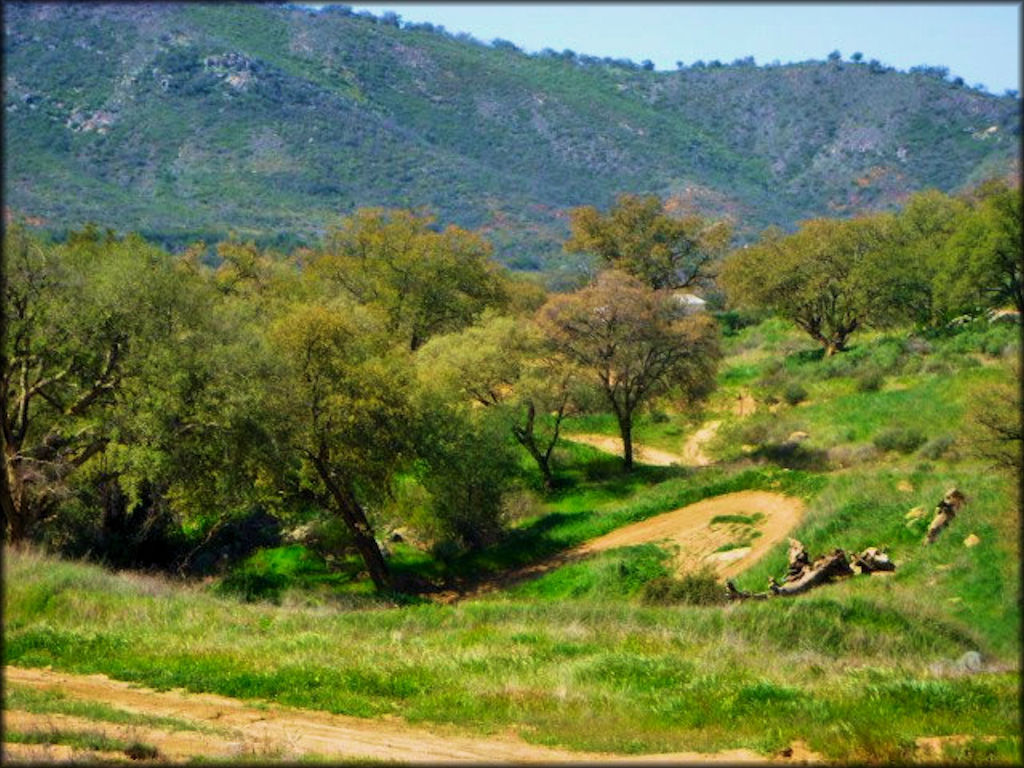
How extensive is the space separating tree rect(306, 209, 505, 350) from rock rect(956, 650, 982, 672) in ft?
105

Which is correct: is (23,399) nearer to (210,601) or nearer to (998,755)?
(210,601)

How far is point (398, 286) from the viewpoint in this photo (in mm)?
47219

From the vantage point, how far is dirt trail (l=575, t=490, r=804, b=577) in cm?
2555

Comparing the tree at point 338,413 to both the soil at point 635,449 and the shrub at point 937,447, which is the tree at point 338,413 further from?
the shrub at point 937,447

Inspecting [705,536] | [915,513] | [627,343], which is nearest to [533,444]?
[627,343]

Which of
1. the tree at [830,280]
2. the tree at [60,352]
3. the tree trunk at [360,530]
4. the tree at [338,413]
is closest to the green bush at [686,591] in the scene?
the tree trunk at [360,530]

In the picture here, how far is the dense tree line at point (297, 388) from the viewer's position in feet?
77.8

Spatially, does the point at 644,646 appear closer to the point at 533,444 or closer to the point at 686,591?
the point at 686,591

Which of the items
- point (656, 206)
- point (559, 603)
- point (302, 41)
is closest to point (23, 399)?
point (559, 603)

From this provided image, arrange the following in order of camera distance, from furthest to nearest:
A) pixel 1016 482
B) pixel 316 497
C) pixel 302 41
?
pixel 302 41, pixel 316 497, pixel 1016 482

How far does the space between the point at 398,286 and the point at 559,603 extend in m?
29.2

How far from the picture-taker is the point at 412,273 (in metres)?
47.2

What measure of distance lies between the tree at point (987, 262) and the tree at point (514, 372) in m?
17.9

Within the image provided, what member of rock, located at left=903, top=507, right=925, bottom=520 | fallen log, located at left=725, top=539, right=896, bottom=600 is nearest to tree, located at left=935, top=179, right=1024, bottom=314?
rock, located at left=903, top=507, right=925, bottom=520
